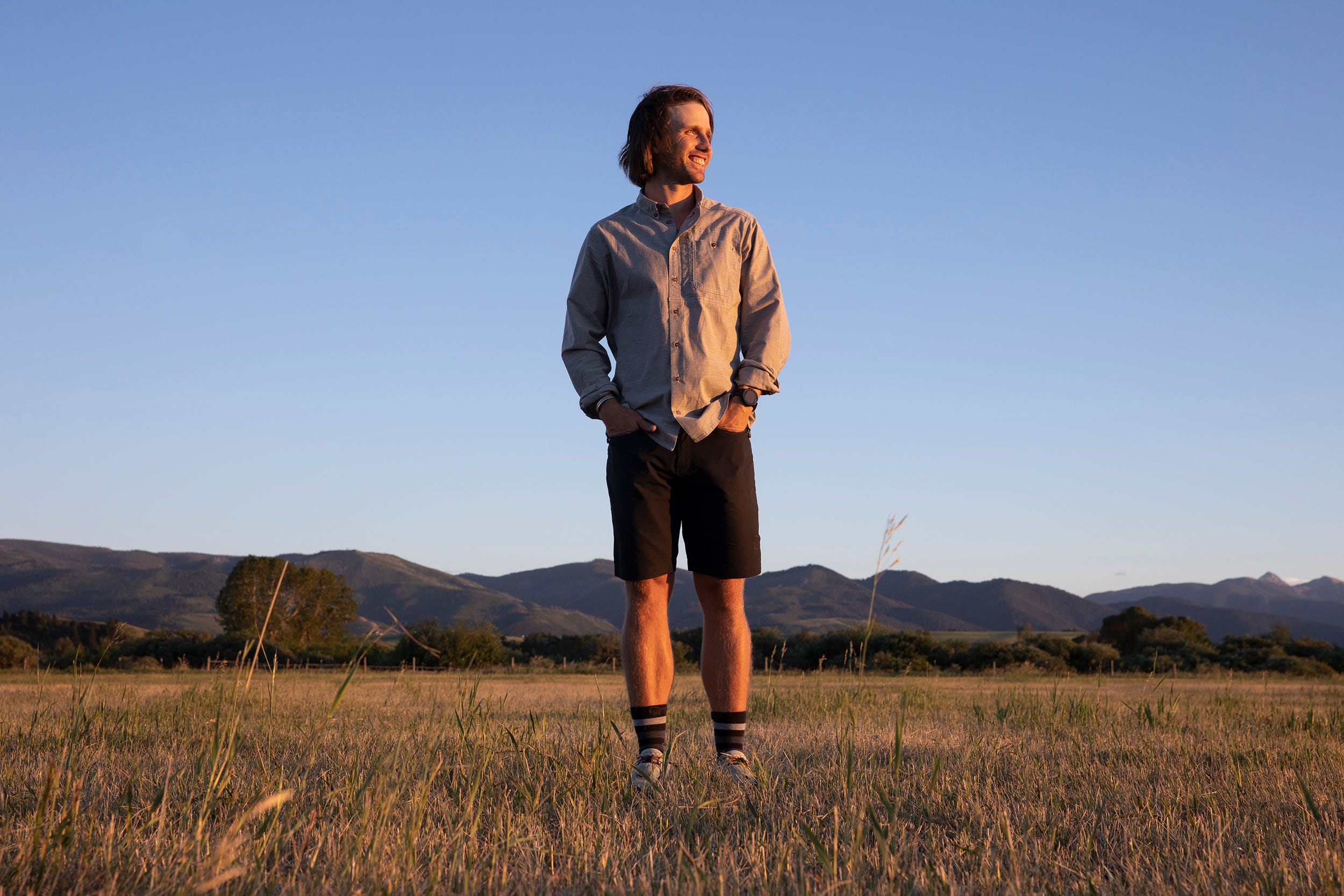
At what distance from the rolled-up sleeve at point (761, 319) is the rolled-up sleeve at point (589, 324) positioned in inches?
19.7

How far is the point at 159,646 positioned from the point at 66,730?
84.7 ft

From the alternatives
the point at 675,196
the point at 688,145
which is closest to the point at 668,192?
the point at 675,196

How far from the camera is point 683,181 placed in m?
3.45

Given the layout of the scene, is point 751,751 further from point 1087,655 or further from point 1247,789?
point 1087,655

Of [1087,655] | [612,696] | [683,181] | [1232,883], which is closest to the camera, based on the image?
[1232,883]

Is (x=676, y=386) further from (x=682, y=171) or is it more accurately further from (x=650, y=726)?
(x=650, y=726)

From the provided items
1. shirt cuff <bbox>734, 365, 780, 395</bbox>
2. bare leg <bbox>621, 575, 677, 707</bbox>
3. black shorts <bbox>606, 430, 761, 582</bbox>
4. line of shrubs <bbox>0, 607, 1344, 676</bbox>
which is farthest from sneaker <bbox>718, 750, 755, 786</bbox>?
line of shrubs <bbox>0, 607, 1344, 676</bbox>

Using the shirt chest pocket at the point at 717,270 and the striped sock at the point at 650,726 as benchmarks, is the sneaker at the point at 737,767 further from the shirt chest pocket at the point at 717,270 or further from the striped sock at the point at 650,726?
the shirt chest pocket at the point at 717,270

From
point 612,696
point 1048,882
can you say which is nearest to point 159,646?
point 612,696

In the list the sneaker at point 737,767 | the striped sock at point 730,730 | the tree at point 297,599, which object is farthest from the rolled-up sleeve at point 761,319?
the tree at point 297,599

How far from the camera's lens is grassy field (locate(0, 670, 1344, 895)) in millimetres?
1633

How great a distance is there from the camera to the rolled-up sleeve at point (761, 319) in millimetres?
3252

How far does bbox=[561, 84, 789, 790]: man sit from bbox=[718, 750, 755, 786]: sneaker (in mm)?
12

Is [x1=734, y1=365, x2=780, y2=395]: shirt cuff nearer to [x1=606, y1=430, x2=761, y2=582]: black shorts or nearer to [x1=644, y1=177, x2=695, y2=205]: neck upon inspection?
[x1=606, y1=430, x2=761, y2=582]: black shorts
